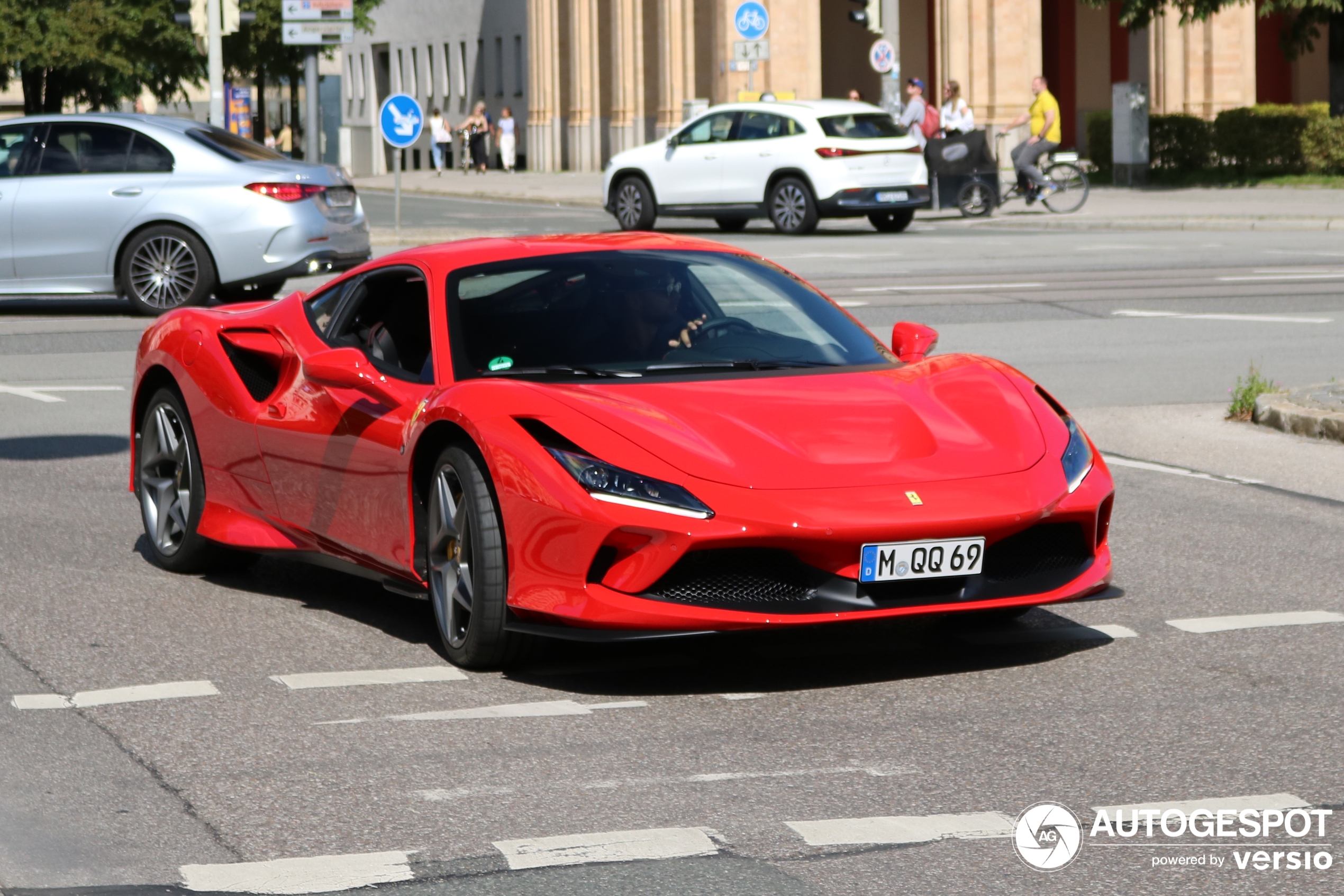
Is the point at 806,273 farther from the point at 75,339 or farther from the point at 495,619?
the point at 495,619

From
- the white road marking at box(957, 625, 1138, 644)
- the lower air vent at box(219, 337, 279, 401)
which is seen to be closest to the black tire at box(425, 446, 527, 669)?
the lower air vent at box(219, 337, 279, 401)

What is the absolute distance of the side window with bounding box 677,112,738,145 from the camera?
28.3m

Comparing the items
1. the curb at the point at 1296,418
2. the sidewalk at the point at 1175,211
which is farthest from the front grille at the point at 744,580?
the sidewalk at the point at 1175,211

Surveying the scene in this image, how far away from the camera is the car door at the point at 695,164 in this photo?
2819 centimetres

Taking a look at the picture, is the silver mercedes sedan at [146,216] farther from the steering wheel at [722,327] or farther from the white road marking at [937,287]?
the steering wheel at [722,327]

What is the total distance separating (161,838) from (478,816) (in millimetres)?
653

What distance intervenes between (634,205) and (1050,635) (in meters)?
23.2

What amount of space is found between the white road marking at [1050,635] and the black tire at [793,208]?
21.0 metres

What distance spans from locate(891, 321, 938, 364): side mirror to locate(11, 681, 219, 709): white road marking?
238 centimetres

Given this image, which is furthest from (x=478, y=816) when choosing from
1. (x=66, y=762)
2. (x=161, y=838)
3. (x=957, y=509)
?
(x=957, y=509)

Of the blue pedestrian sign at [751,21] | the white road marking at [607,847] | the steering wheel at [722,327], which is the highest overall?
the blue pedestrian sign at [751,21]

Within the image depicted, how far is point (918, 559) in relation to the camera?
554 centimetres

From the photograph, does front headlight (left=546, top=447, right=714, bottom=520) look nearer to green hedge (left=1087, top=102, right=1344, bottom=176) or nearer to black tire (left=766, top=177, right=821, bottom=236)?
black tire (left=766, top=177, right=821, bottom=236)

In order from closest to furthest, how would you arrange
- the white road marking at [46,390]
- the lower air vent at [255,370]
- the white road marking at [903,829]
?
1. the white road marking at [903,829]
2. the lower air vent at [255,370]
3. the white road marking at [46,390]
